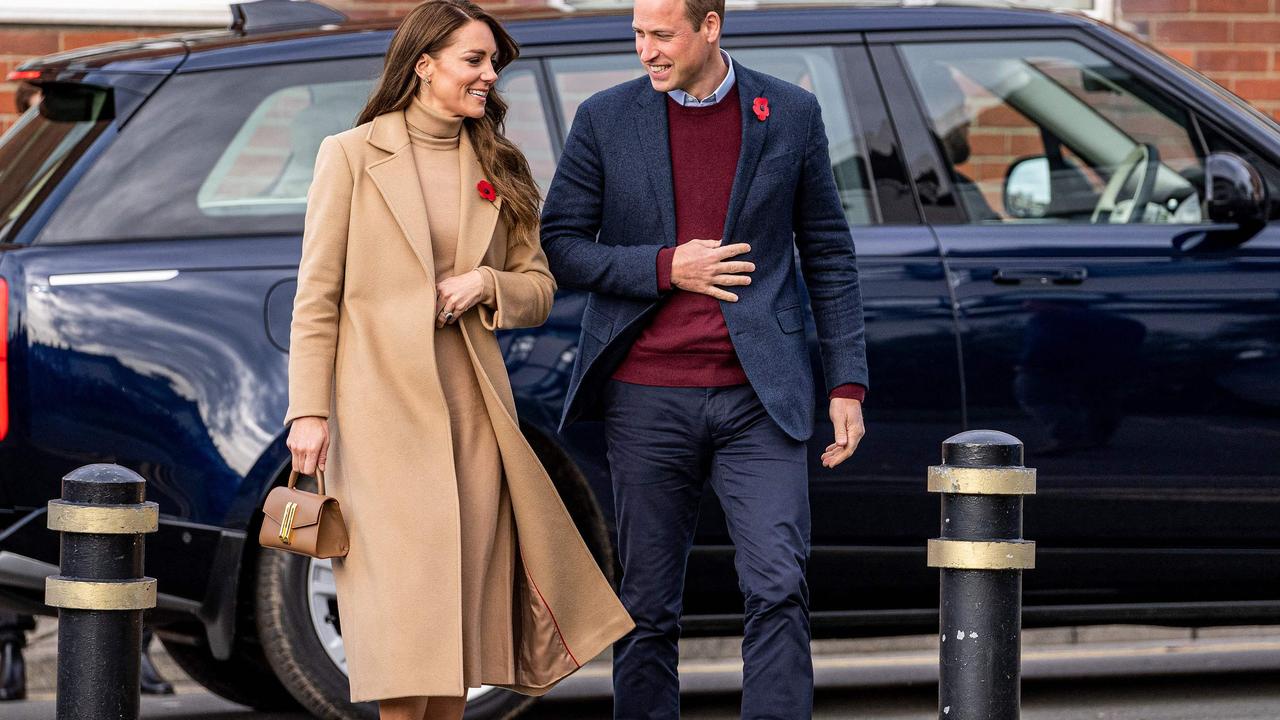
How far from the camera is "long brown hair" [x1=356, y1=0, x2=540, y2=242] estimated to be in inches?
152

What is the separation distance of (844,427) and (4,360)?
6.71ft

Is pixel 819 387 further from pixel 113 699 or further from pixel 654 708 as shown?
pixel 113 699

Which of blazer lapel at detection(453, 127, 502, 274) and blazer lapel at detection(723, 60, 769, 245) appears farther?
blazer lapel at detection(723, 60, 769, 245)

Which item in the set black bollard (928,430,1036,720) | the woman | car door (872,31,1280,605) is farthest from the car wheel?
black bollard (928,430,1036,720)

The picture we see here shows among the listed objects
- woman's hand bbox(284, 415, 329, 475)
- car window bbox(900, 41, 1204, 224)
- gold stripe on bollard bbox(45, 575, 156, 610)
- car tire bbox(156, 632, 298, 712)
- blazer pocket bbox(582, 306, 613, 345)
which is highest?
car window bbox(900, 41, 1204, 224)

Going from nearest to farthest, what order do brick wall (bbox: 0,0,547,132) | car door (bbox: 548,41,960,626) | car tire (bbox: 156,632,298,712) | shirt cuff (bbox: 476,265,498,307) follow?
shirt cuff (bbox: 476,265,498,307)
car door (bbox: 548,41,960,626)
car tire (bbox: 156,632,298,712)
brick wall (bbox: 0,0,547,132)

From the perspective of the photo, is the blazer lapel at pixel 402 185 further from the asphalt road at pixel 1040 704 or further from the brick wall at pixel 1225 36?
the brick wall at pixel 1225 36

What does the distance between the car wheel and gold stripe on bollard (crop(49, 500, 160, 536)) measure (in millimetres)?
1334

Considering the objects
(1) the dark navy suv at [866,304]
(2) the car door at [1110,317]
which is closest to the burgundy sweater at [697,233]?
(1) the dark navy suv at [866,304]

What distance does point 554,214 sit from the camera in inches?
163

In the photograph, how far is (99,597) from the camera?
357 cm

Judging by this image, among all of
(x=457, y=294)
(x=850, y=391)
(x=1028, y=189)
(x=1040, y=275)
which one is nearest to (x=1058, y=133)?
(x=1028, y=189)

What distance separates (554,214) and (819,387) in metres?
1.13

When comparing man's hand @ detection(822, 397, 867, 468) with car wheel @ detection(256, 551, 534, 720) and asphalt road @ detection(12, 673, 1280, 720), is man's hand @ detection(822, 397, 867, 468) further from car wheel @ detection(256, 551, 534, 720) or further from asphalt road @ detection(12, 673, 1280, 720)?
asphalt road @ detection(12, 673, 1280, 720)
